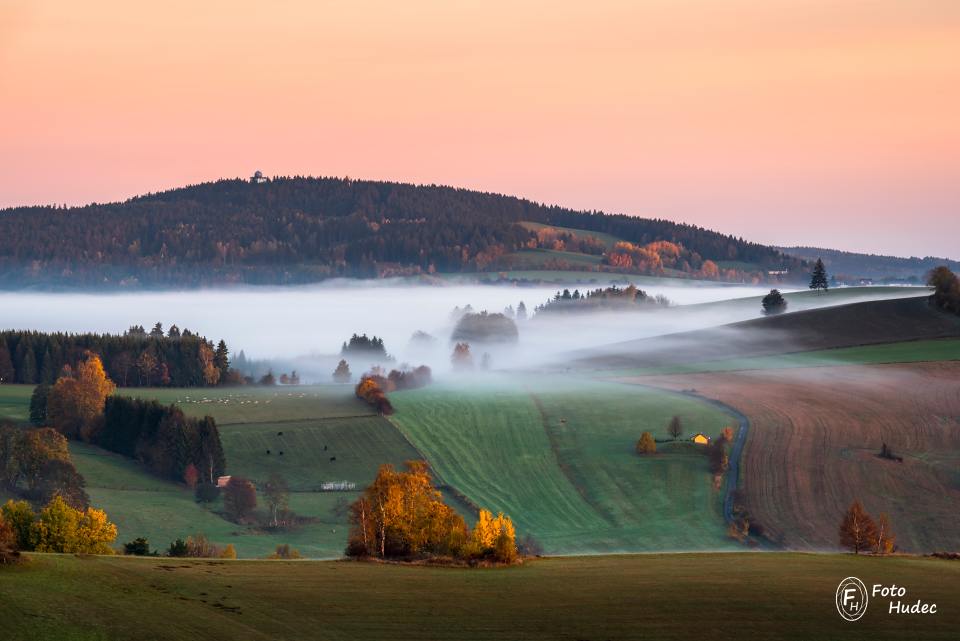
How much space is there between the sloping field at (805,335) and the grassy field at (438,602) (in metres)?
106

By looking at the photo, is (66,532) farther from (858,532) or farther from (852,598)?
(858,532)

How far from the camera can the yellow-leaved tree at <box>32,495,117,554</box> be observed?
74.2 m

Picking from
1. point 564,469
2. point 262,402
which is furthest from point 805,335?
point 262,402

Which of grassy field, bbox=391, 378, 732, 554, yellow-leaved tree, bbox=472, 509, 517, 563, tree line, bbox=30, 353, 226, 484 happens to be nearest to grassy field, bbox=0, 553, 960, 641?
yellow-leaved tree, bbox=472, 509, 517, 563

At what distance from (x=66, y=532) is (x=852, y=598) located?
4150 centimetres

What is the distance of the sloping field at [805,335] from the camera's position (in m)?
171

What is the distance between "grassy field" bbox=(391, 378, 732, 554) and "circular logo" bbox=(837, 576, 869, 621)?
34398 mm

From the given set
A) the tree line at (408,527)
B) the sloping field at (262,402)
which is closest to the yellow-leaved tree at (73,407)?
the sloping field at (262,402)

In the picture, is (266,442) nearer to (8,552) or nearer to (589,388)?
(589,388)

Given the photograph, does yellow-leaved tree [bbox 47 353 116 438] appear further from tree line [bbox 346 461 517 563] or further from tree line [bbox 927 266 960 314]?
tree line [bbox 927 266 960 314]

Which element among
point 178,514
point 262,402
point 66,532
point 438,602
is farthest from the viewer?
point 262,402

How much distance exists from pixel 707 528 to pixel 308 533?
31296 mm

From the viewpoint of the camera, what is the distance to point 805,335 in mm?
179750

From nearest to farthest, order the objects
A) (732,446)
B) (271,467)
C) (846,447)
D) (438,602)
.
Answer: (438,602) → (846,447) → (732,446) → (271,467)
